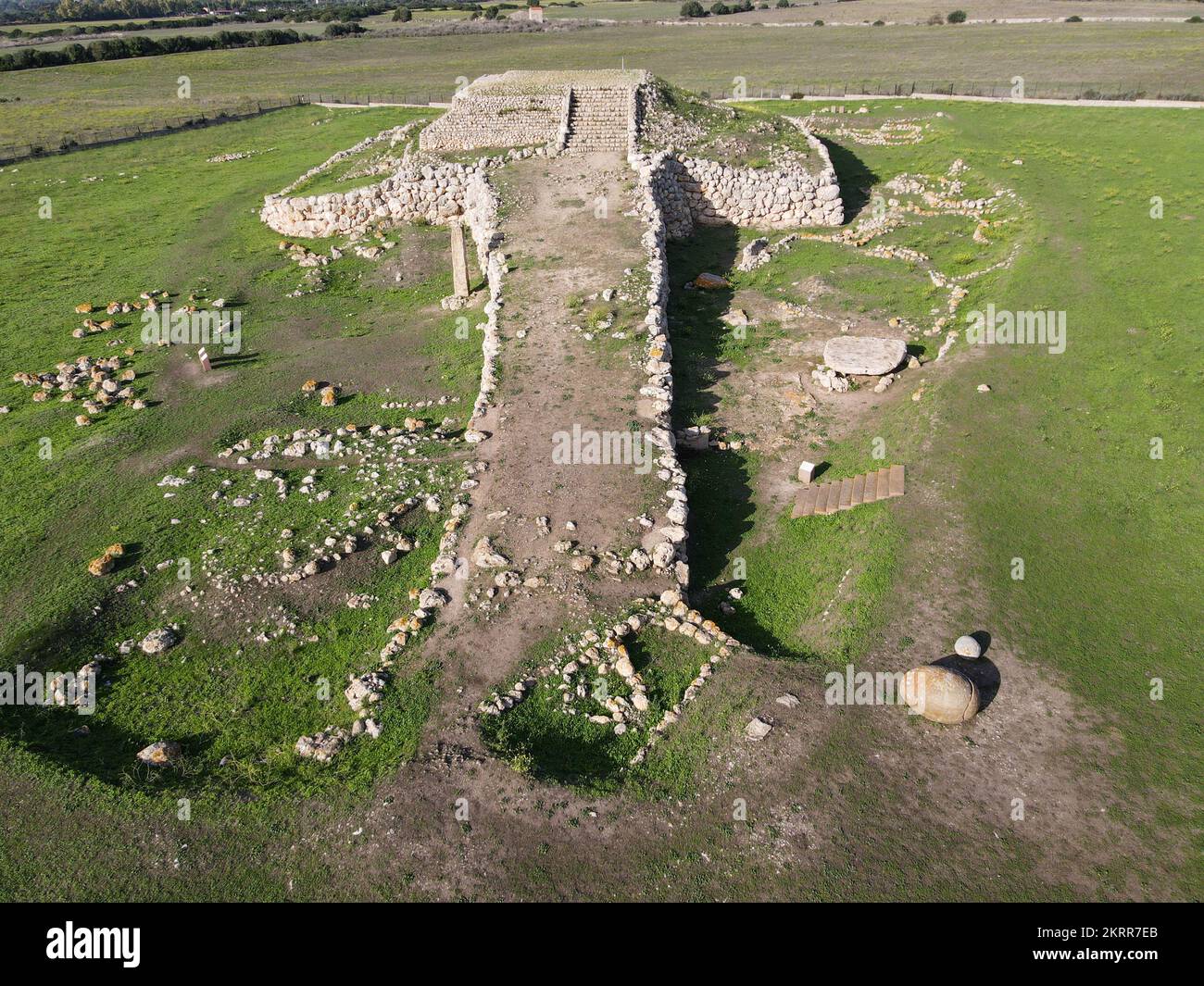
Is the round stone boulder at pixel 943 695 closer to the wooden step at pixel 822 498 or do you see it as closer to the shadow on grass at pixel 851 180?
the wooden step at pixel 822 498

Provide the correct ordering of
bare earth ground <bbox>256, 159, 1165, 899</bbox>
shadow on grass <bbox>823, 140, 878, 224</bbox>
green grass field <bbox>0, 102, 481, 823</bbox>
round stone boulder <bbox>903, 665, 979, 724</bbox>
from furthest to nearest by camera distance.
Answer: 1. shadow on grass <bbox>823, 140, 878, 224</bbox>
2. green grass field <bbox>0, 102, 481, 823</bbox>
3. round stone boulder <bbox>903, 665, 979, 724</bbox>
4. bare earth ground <bbox>256, 159, 1165, 899</bbox>

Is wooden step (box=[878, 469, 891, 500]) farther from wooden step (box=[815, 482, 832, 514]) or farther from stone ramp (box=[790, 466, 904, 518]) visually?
wooden step (box=[815, 482, 832, 514])

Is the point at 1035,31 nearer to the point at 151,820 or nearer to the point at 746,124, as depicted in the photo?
the point at 746,124

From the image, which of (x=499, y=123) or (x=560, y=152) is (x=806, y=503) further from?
(x=499, y=123)

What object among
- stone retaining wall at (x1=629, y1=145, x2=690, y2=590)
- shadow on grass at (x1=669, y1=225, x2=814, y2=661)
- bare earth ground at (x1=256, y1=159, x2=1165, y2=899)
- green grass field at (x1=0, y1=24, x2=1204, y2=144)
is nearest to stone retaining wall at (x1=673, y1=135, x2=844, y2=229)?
stone retaining wall at (x1=629, y1=145, x2=690, y2=590)

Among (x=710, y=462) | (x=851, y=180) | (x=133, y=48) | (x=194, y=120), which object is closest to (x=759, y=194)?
(x=851, y=180)
